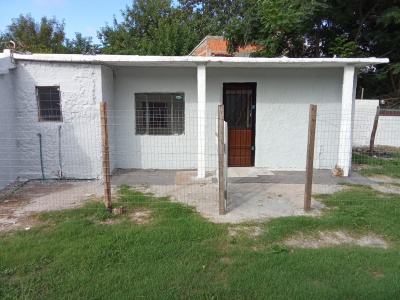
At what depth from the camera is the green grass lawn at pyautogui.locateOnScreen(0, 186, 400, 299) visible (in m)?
2.98

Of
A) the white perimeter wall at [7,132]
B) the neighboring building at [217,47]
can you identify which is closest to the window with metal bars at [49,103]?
the white perimeter wall at [7,132]

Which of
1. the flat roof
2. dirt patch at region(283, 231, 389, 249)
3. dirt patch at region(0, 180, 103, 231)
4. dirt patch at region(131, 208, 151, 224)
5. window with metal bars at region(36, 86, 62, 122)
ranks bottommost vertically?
dirt patch at region(283, 231, 389, 249)

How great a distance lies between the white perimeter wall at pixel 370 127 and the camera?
13.6m

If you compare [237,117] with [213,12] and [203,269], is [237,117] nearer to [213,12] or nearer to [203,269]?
[203,269]

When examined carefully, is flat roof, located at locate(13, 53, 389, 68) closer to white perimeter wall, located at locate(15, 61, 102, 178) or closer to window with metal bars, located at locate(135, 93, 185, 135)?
white perimeter wall, located at locate(15, 61, 102, 178)

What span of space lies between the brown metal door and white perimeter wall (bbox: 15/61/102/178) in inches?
138

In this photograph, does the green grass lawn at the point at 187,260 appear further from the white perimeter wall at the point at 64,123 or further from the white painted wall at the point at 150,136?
the white painted wall at the point at 150,136

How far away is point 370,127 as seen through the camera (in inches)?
544

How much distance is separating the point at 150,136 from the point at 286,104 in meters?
3.86

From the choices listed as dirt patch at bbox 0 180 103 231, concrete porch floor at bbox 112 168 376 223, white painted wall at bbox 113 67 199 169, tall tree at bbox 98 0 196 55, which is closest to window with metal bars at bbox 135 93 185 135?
white painted wall at bbox 113 67 199 169

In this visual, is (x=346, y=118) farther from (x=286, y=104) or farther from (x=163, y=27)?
(x=163, y=27)

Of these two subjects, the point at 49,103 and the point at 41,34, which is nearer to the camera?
the point at 49,103

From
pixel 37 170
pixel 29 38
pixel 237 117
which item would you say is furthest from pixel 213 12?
pixel 37 170

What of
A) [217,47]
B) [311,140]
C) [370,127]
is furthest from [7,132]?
[370,127]
